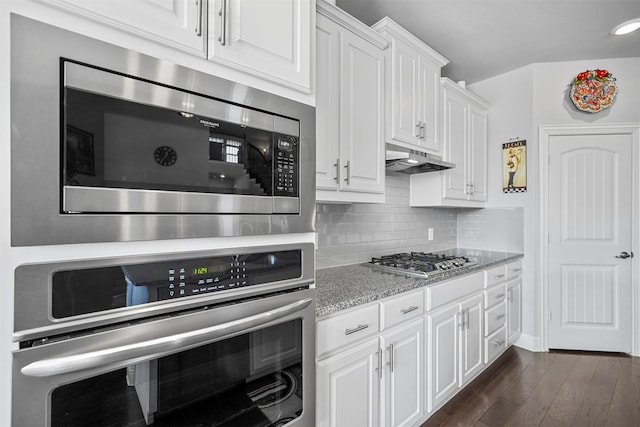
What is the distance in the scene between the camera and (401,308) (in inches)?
67.5

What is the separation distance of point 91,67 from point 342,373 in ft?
4.52

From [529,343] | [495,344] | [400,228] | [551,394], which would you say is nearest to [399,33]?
[400,228]

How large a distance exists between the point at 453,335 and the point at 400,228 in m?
0.99

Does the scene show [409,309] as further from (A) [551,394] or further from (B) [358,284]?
(A) [551,394]

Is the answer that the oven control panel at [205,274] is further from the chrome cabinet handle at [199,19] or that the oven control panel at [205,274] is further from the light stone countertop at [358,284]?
the chrome cabinet handle at [199,19]

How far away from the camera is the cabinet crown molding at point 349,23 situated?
5.32 feet

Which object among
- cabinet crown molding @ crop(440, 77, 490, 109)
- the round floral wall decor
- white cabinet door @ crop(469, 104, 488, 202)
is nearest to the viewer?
cabinet crown molding @ crop(440, 77, 490, 109)

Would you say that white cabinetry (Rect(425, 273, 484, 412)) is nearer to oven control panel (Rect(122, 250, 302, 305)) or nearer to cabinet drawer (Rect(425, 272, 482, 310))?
cabinet drawer (Rect(425, 272, 482, 310))

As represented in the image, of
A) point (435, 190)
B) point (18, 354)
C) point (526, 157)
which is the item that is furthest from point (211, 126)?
point (526, 157)

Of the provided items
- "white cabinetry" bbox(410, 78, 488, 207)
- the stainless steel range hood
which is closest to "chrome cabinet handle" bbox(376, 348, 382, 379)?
the stainless steel range hood

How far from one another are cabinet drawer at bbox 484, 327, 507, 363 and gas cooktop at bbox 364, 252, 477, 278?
2.23 feet

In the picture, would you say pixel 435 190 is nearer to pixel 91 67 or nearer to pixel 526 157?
pixel 526 157

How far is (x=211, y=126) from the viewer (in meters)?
0.87

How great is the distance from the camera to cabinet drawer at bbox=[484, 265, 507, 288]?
8.30 feet
